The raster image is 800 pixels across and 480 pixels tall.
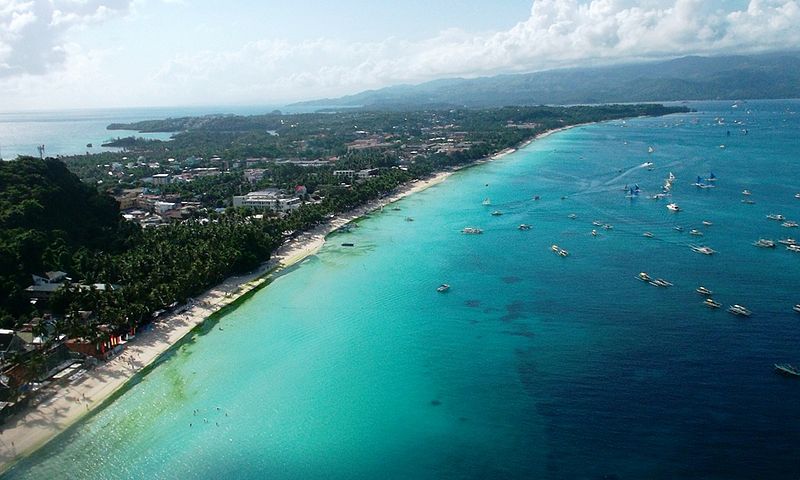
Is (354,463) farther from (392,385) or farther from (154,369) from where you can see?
(154,369)

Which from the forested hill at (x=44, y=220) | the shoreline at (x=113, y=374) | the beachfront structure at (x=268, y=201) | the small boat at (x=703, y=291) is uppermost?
the forested hill at (x=44, y=220)

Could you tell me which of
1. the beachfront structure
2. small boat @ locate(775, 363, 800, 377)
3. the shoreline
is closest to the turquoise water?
small boat @ locate(775, 363, 800, 377)

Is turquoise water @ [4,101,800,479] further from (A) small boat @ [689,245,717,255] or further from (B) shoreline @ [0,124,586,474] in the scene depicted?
(B) shoreline @ [0,124,586,474]

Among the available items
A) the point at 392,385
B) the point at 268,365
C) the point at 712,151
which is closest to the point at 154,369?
the point at 268,365

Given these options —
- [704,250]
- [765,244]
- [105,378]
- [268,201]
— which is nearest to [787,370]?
[704,250]

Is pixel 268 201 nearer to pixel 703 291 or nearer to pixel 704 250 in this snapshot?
pixel 704 250

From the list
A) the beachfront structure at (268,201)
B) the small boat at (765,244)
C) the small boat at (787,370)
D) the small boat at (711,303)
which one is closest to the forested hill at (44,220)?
the beachfront structure at (268,201)

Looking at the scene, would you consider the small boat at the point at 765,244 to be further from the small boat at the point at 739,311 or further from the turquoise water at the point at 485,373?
the small boat at the point at 739,311
